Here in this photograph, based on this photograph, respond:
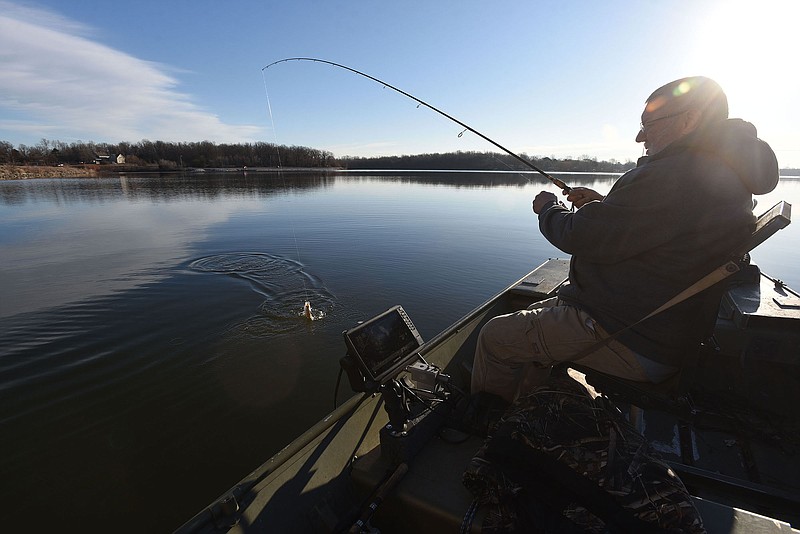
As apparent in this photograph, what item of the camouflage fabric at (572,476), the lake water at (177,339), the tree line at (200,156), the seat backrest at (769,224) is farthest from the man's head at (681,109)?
the tree line at (200,156)

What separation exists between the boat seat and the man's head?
1.74 feet

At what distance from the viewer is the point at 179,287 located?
27.0ft

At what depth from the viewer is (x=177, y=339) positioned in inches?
239

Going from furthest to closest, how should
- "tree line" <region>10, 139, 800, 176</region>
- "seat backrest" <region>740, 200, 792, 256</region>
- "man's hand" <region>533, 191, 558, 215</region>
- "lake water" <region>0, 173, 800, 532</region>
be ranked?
"tree line" <region>10, 139, 800, 176</region>
"lake water" <region>0, 173, 800, 532</region>
"man's hand" <region>533, 191, 558, 215</region>
"seat backrest" <region>740, 200, 792, 256</region>

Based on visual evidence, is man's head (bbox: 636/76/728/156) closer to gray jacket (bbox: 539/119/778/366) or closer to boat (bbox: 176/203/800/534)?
gray jacket (bbox: 539/119/778/366)

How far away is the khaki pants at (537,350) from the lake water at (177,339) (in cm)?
284

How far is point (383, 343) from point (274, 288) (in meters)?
6.84

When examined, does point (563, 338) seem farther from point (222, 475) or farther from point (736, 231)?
point (222, 475)

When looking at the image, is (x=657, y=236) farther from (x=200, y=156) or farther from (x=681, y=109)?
(x=200, y=156)

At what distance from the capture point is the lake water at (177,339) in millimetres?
3594

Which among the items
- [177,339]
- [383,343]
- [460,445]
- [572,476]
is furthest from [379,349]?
[177,339]

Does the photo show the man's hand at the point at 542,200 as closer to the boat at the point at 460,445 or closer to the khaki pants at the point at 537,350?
the khaki pants at the point at 537,350

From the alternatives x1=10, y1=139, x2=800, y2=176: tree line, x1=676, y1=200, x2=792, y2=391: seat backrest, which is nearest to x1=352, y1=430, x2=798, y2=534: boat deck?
x1=676, y1=200, x2=792, y2=391: seat backrest

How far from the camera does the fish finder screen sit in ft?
6.52
